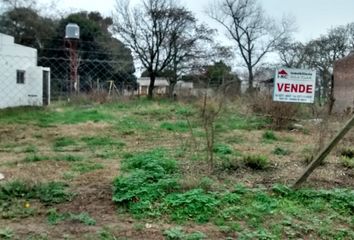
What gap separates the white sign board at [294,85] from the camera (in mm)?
9242

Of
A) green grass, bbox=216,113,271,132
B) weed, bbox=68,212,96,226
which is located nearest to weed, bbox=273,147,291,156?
green grass, bbox=216,113,271,132

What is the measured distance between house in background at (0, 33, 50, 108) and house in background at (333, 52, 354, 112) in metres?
16.7

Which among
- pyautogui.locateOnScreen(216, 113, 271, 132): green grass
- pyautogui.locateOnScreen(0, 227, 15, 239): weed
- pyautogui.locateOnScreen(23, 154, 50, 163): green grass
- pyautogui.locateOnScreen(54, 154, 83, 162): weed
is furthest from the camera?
pyautogui.locateOnScreen(216, 113, 271, 132): green grass

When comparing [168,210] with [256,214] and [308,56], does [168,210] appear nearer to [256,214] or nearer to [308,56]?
[256,214]

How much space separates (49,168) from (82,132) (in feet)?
15.7

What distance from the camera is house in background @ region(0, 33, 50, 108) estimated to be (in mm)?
21109

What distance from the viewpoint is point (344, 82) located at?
25453 mm

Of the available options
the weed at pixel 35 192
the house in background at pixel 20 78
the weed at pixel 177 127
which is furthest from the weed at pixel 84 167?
the house in background at pixel 20 78

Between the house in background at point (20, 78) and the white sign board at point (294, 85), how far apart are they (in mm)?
15432

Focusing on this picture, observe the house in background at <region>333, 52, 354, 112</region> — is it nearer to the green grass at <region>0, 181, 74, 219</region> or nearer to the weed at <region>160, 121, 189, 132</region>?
the weed at <region>160, 121, 189, 132</region>

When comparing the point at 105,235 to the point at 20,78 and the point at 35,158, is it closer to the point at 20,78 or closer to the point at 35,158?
the point at 35,158

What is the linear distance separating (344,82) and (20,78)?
18.3 metres

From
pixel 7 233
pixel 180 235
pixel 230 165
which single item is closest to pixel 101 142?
pixel 230 165

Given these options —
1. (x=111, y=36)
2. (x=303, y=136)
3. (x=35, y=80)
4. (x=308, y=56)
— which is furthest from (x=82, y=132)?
(x=308, y=56)
